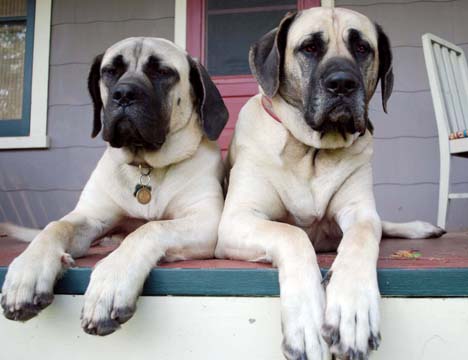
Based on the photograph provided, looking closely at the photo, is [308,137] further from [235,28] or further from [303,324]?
[235,28]

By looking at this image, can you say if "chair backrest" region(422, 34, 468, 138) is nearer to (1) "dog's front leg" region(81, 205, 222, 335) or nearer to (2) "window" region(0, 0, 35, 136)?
(1) "dog's front leg" region(81, 205, 222, 335)

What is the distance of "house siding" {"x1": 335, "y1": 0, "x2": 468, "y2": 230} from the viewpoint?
4.42 metres

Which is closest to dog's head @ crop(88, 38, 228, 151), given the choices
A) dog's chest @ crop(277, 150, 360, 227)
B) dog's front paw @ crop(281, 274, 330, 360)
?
dog's chest @ crop(277, 150, 360, 227)

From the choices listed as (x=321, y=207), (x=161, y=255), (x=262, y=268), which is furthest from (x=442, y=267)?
(x=161, y=255)

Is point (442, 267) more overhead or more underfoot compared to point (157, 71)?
more underfoot

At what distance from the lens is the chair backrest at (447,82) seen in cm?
379

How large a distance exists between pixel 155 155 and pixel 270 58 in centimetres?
62

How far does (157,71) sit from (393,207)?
8.74 ft

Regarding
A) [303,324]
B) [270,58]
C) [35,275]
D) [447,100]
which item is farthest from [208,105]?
[447,100]

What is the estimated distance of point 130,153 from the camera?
7.73 feet

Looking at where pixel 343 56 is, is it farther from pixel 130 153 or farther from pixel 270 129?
pixel 130 153

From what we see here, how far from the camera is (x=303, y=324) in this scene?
4.65ft

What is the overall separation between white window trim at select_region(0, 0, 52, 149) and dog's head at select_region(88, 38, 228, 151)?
2442 millimetres

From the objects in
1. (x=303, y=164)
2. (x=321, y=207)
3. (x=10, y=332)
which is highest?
(x=303, y=164)
